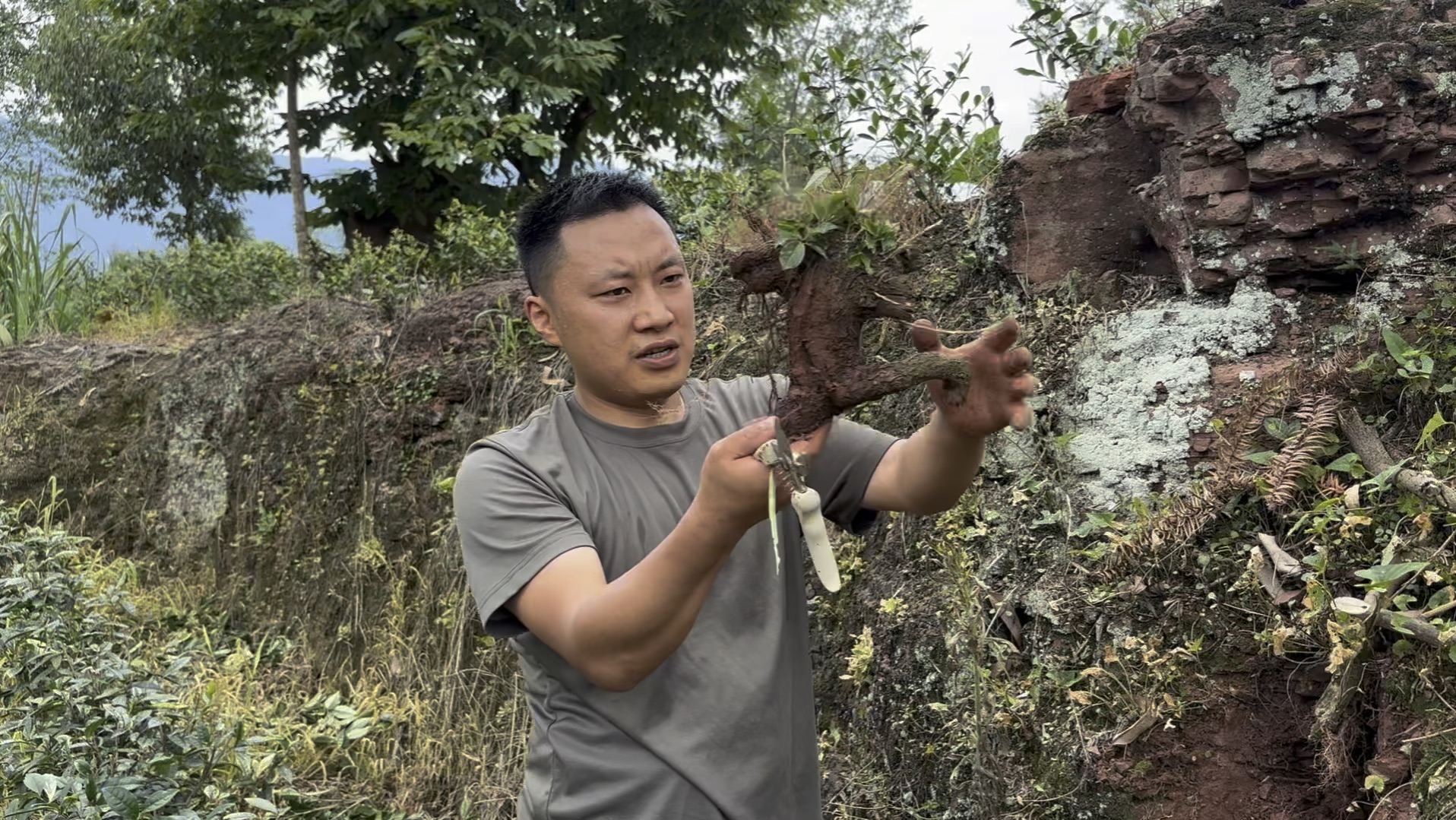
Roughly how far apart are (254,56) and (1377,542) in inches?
386

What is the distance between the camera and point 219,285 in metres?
7.98

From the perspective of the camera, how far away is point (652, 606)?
58.4 inches

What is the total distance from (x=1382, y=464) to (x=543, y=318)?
5.69 ft

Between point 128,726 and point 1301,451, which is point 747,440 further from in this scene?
point 128,726

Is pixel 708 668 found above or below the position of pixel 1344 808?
above

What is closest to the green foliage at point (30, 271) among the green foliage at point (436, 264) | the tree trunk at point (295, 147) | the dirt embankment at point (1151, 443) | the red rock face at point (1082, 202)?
the tree trunk at point (295, 147)

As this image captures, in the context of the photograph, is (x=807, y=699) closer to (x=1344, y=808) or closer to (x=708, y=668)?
(x=708, y=668)

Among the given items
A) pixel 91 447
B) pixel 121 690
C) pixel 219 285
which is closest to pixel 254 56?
pixel 219 285

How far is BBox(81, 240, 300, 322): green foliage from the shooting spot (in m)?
7.77

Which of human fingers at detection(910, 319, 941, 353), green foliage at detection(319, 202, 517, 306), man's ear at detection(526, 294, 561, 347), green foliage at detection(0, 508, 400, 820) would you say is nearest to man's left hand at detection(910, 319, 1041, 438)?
human fingers at detection(910, 319, 941, 353)

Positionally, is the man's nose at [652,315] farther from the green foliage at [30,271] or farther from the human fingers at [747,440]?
the green foliage at [30,271]

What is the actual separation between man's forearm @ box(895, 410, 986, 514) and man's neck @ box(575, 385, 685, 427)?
41 cm

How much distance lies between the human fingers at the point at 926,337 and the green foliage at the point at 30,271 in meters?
8.29

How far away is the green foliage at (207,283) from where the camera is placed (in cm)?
777
